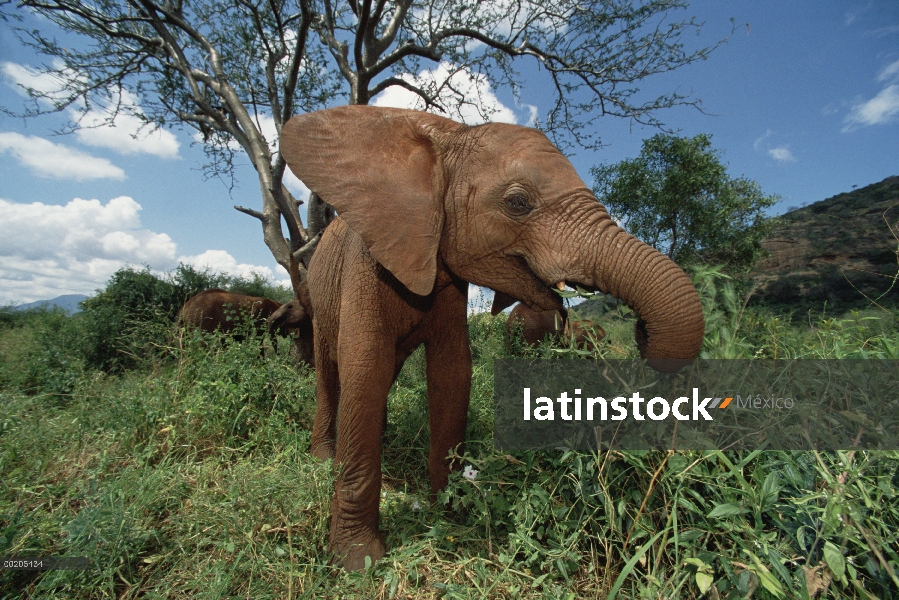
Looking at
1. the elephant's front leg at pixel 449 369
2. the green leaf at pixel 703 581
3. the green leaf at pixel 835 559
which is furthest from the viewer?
the elephant's front leg at pixel 449 369

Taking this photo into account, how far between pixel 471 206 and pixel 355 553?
86.1 inches

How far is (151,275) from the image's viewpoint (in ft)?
37.8

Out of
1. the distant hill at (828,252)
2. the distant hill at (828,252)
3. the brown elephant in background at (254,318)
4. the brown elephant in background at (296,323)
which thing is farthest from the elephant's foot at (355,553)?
the distant hill at (828,252)

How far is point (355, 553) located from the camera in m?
2.64

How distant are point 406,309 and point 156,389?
3.34 metres

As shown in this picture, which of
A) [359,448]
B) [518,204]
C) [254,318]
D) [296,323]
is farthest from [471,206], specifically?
[296,323]

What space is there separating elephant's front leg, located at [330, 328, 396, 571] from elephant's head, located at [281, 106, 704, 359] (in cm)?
55

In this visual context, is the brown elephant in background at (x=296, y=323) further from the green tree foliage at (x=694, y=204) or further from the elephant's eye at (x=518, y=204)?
the green tree foliage at (x=694, y=204)

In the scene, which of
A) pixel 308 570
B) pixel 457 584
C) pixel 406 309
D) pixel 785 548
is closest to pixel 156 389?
pixel 308 570

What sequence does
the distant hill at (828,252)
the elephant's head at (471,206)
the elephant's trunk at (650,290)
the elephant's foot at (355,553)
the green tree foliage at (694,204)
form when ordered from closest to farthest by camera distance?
the elephant's trunk at (650,290)
the elephant's head at (471,206)
the elephant's foot at (355,553)
the green tree foliage at (694,204)
the distant hill at (828,252)

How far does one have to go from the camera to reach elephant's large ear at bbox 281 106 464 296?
2.51 metres

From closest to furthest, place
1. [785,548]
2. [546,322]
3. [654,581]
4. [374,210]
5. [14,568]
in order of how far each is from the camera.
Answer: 1. [785,548]
2. [654,581]
3. [14,568]
4. [374,210]
5. [546,322]

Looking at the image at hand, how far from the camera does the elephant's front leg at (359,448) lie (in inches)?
104

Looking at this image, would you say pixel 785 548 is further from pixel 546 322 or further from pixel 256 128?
pixel 256 128
